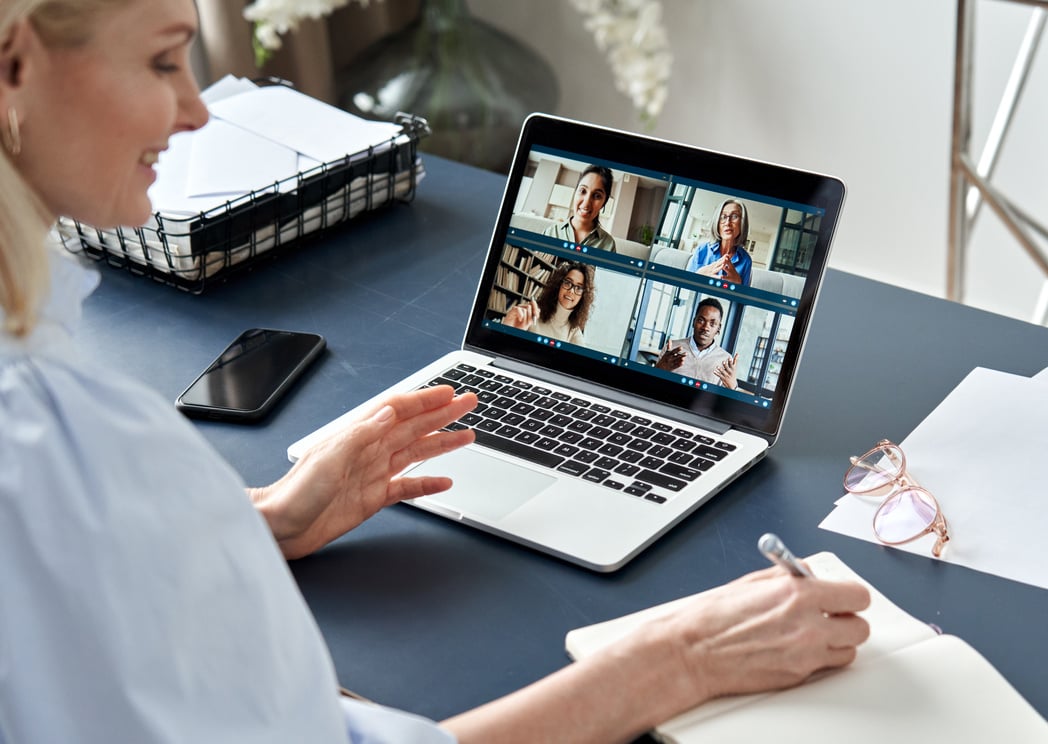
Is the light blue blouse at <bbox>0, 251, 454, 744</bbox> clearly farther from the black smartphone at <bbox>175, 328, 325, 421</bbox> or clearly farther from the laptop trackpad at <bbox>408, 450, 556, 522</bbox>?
the black smartphone at <bbox>175, 328, 325, 421</bbox>

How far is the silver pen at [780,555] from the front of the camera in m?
0.77

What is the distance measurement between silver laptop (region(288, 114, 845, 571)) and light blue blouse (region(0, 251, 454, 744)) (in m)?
0.35

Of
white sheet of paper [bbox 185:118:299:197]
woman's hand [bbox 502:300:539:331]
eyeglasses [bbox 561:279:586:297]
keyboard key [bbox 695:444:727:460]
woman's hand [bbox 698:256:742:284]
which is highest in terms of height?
woman's hand [bbox 698:256:742:284]

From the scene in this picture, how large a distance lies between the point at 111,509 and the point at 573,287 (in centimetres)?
64

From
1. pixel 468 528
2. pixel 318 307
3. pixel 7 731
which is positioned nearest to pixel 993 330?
pixel 468 528

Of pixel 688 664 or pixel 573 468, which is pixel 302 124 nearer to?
pixel 573 468

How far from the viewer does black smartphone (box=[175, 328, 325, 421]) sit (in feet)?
3.75

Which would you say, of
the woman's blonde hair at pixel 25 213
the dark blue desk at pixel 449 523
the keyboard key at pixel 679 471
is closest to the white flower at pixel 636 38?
the dark blue desk at pixel 449 523

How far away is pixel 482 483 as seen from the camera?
1032 millimetres

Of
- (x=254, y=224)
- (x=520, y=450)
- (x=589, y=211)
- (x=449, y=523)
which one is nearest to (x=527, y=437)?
(x=520, y=450)

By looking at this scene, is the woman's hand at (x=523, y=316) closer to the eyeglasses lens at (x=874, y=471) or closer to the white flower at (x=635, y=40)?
the eyeglasses lens at (x=874, y=471)

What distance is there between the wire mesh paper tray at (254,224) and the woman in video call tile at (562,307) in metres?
0.39

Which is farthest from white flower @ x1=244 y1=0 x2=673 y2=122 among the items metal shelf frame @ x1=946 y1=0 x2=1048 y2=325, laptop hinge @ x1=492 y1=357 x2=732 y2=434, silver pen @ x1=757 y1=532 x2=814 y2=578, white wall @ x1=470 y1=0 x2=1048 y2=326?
silver pen @ x1=757 y1=532 x2=814 y2=578

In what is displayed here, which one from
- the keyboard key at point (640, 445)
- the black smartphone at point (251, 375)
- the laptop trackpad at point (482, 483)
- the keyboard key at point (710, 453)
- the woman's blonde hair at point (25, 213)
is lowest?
the black smartphone at point (251, 375)
